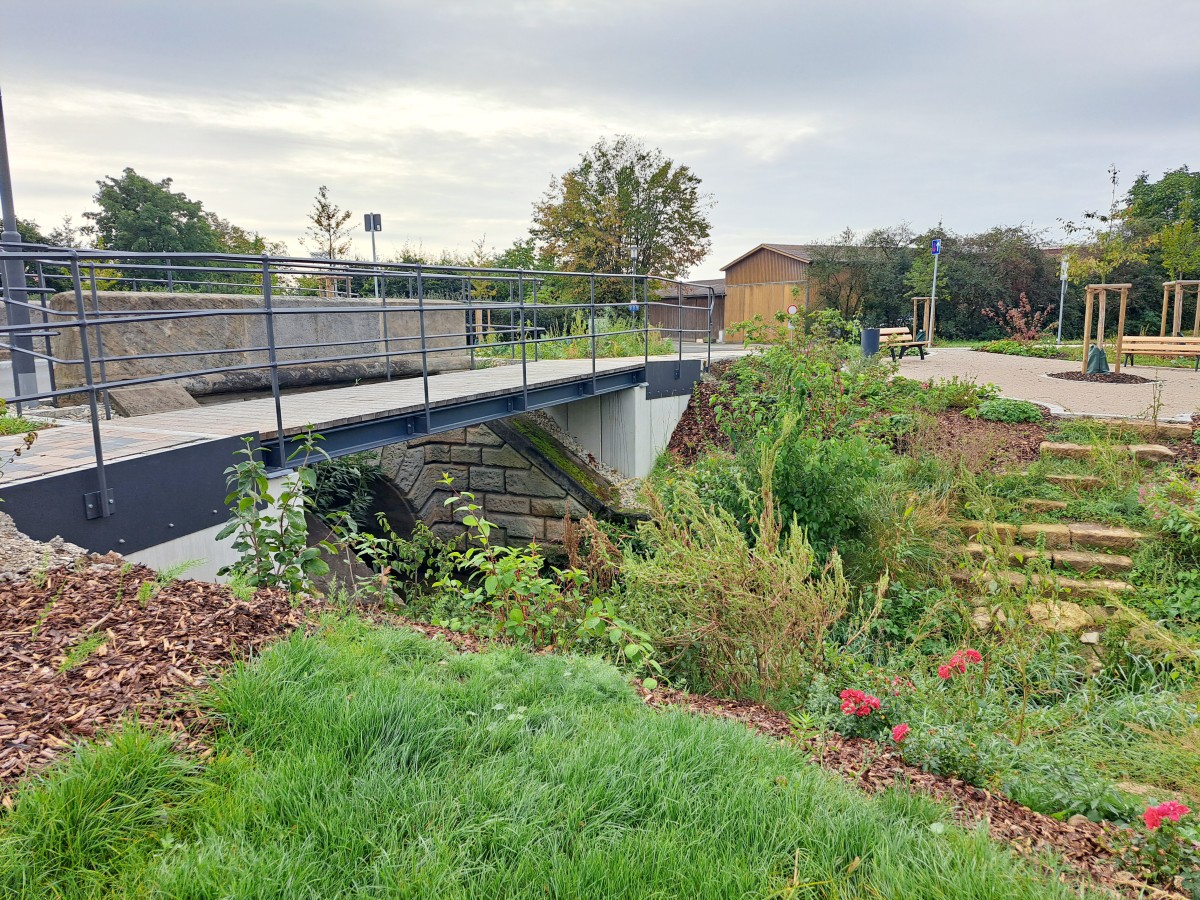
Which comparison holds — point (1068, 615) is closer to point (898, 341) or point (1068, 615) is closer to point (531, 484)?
point (531, 484)

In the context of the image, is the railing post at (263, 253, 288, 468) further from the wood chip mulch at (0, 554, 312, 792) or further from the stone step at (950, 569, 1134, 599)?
the stone step at (950, 569, 1134, 599)

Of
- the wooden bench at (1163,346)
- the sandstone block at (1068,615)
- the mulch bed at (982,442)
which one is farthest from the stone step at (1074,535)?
the wooden bench at (1163,346)

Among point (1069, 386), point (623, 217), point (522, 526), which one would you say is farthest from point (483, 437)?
point (623, 217)

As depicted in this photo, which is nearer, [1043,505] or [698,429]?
[1043,505]

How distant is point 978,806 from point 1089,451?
7.10 m

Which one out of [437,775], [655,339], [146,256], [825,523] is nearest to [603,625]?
[437,775]

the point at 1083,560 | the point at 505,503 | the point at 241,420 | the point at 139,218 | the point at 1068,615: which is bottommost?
the point at 505,503

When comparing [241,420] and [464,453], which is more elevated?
[241,420]

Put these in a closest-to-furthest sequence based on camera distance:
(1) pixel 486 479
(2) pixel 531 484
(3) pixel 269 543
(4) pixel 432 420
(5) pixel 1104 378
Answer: (3) pixel 269 543 < (4) pixel 432 420 < (2) pixel 531 484 < (1) pixel 486 479 < (5) pixel 1104 378

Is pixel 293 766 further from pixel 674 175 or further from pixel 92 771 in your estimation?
pixel 674 175

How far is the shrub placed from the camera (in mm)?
9812

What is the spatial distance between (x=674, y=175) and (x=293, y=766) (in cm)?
3307

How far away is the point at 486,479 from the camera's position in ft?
34.7

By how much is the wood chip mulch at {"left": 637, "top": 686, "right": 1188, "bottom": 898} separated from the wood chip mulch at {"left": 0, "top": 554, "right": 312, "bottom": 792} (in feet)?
6.00
